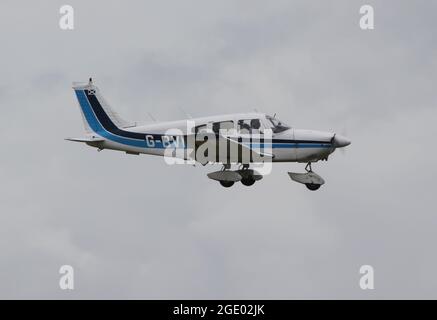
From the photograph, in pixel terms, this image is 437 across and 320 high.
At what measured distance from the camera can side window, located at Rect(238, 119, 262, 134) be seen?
100ft

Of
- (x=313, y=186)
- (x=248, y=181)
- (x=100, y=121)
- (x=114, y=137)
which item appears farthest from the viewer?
(x=100, y=121)

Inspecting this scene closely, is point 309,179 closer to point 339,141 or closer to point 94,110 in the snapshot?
point 339,141

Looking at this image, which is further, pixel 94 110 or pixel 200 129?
pixel 94 110

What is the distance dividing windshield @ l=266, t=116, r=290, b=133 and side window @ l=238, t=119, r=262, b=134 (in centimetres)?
39

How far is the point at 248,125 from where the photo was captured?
1201 inches

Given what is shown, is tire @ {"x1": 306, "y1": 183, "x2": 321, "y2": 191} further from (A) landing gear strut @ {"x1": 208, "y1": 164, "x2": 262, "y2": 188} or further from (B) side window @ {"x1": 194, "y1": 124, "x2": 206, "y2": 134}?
(B) side window @ {"x1": 194, "y1": 124, "x2": 206, "y2": 134}

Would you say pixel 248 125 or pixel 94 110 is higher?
pixel 94 110

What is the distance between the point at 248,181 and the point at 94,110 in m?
5.46

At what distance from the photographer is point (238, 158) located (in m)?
30.7

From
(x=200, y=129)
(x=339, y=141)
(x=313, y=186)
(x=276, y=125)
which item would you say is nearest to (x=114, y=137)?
(x=200, y=129)

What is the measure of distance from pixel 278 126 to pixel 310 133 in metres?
0.99

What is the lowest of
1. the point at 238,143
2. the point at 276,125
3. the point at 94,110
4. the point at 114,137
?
the point at 238,143

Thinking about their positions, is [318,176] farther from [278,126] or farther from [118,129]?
[118,129]

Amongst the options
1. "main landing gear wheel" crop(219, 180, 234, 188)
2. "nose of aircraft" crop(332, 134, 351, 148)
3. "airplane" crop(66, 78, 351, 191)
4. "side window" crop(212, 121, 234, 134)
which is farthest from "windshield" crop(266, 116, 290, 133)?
"main landing gear wheel" crop(219, 180, 234, 188)
